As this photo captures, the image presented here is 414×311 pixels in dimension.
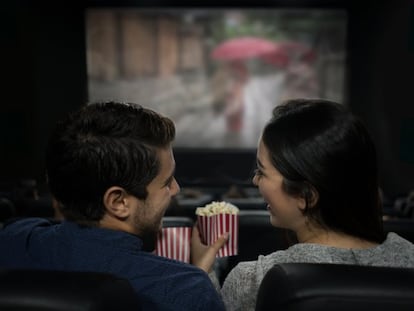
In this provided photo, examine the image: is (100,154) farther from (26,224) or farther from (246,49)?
(246,49)

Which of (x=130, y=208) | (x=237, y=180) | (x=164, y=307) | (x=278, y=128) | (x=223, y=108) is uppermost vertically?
(x=278, y=128)

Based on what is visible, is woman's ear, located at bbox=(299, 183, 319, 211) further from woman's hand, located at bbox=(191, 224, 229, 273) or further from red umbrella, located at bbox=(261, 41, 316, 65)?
red umbrella, located at bbox=(261, 41, 316, 65)

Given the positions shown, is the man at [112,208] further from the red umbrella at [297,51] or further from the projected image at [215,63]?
the red umbrella at [297,51]

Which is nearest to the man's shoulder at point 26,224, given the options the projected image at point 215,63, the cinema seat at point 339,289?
the cinema seat at point 339,289

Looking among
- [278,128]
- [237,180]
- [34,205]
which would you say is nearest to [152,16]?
[237,180]

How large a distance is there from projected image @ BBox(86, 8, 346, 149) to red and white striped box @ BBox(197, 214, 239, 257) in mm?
6728

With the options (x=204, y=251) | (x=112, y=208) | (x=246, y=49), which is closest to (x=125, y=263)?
(x=112, y=208)

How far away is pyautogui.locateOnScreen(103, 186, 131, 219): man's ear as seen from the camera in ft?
3.16

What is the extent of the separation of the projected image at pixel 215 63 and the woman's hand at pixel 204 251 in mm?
6755

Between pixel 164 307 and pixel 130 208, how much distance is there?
8.2 inches

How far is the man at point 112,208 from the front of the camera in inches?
36.0

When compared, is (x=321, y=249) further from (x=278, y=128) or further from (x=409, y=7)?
(x=409, y=7)

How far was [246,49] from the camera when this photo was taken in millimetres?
8211

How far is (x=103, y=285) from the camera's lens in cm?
69
